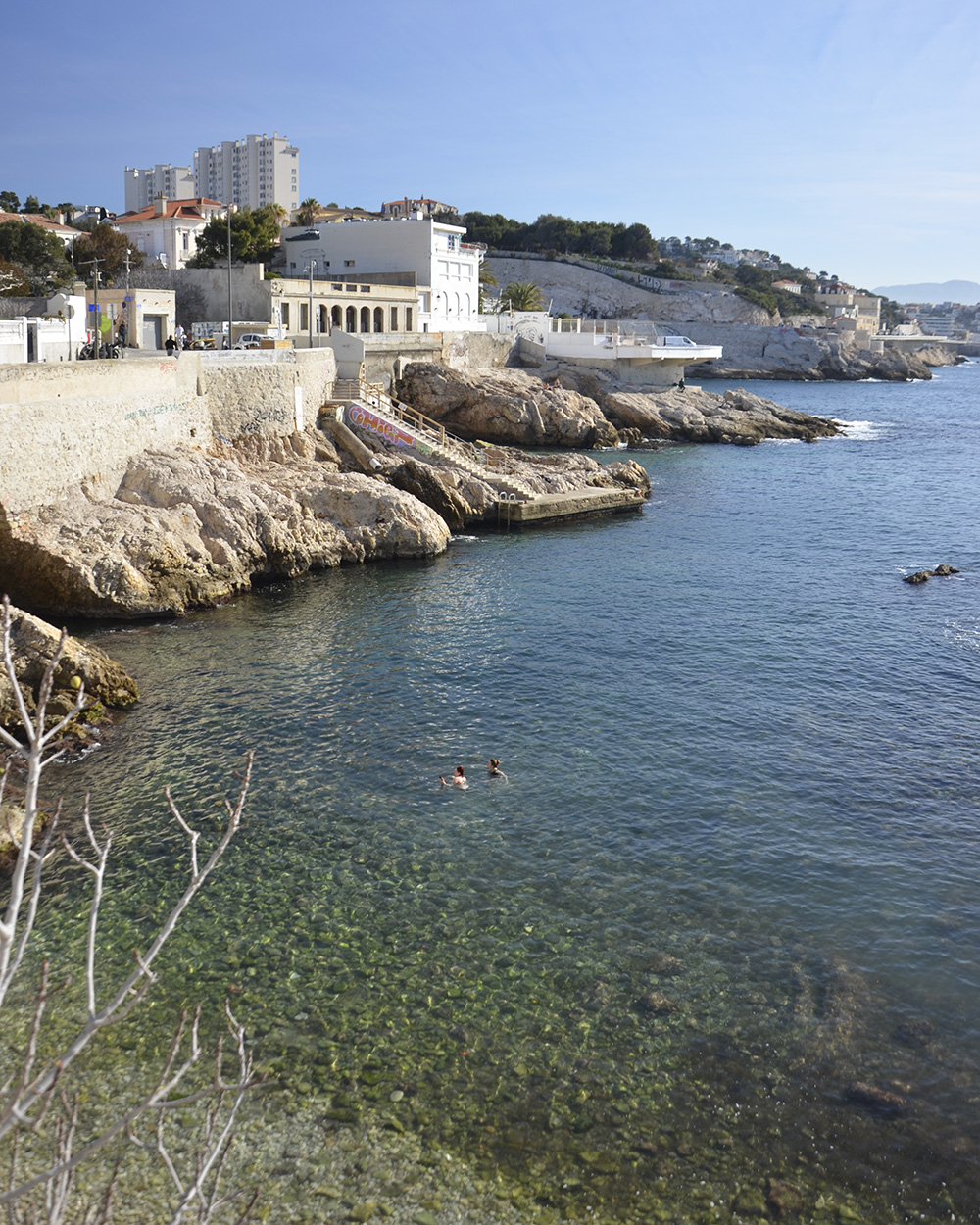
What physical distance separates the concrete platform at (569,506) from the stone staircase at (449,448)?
2.60 ft

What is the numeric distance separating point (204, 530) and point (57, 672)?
35.1ft

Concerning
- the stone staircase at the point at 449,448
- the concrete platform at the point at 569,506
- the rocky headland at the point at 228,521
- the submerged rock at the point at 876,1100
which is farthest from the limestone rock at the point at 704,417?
the submerged rock at the point at 876,1100

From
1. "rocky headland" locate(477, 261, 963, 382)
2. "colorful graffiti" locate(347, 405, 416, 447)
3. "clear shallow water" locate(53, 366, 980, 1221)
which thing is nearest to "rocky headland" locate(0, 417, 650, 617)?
"colorful graffiti" locate(347, 405, 416, 447)

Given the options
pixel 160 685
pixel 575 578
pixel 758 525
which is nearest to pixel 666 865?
pixel 160 685

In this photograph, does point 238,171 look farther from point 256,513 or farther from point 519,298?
point 256,513

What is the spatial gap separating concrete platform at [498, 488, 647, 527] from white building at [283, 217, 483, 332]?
2428 centimetres

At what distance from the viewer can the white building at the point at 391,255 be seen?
62.6 metres

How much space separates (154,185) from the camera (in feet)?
557

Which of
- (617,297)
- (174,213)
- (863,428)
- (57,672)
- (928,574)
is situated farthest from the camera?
(617,297)

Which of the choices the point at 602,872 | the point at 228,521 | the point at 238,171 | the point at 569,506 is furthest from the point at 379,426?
the point at 238,171

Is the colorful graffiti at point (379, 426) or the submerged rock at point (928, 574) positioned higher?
the colorful graffiti at point (379, 426)

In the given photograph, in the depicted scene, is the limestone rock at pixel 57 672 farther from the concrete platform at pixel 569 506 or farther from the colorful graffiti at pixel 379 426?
the colorful graffiti at pixel 379 426

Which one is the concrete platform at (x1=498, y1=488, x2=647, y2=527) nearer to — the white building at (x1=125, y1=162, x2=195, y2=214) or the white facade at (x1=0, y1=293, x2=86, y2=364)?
the white facade at (x1=0, y1=293, x2=86, y2=364)

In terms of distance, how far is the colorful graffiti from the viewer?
4062 cm
